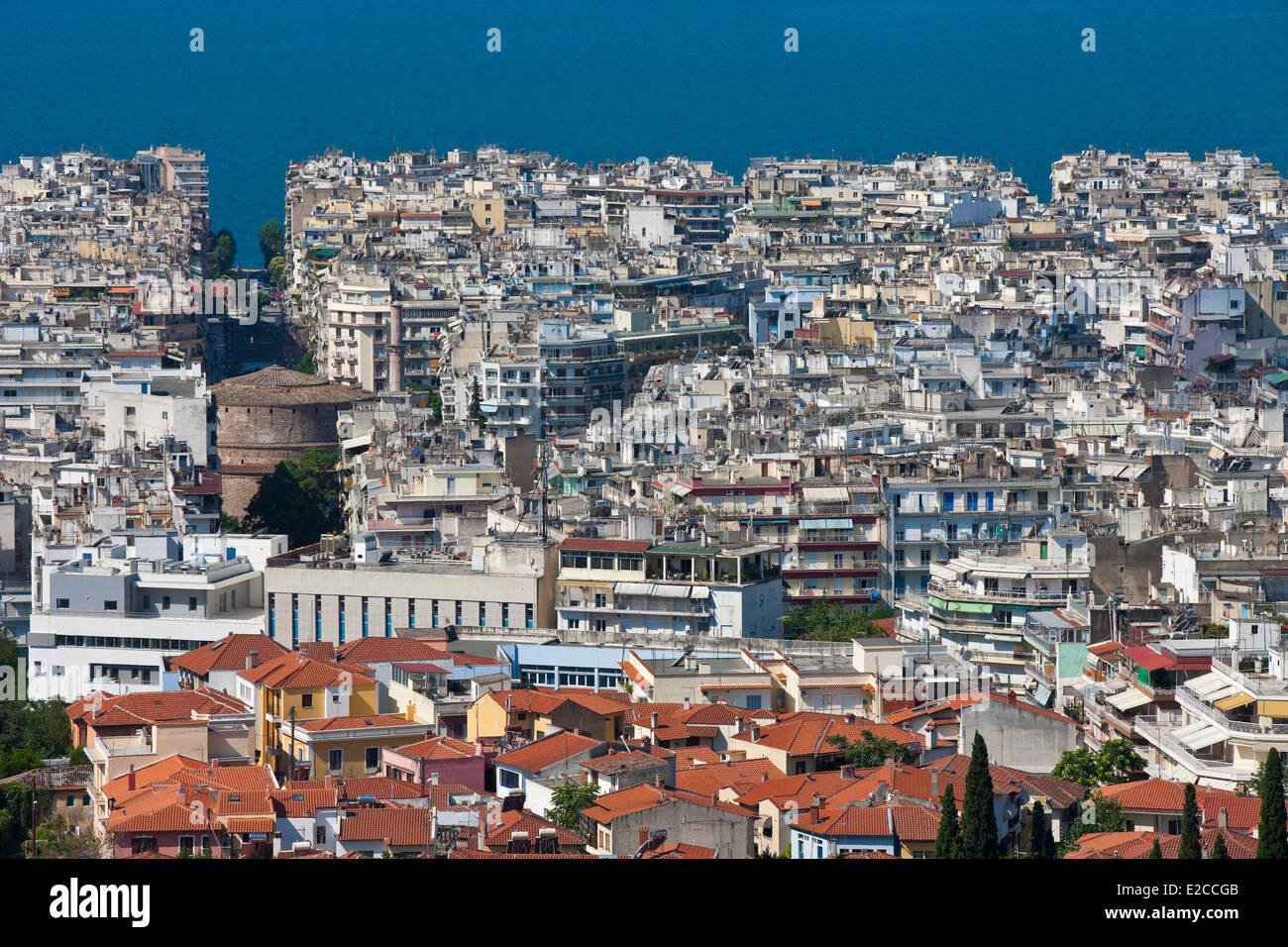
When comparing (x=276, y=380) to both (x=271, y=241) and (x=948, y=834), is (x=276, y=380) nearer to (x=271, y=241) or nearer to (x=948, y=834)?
(x=948, y=834)

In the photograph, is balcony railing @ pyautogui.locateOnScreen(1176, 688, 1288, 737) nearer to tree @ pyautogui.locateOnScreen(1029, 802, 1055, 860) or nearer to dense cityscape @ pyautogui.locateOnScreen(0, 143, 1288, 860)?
dense cityscape @ pyautogui.locateOnScreen(0, 143, 1288, 860)

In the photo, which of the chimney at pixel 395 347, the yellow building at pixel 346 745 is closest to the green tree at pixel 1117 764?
the yellow building at pixel 346 745

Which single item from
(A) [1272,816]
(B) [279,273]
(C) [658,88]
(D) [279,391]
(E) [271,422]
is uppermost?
(C) [658,88]

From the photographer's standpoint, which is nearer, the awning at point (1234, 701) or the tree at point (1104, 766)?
the awning at point (1234, 701)

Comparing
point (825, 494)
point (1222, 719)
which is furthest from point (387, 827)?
point (825, 494)

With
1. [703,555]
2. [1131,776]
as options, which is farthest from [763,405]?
[1131,776]

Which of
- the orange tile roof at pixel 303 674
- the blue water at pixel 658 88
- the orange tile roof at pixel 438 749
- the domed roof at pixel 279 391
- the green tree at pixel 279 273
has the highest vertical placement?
the blue water at pixel 658 88

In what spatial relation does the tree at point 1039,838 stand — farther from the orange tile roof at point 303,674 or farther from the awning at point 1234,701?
the orange tile roof at point 303,674
